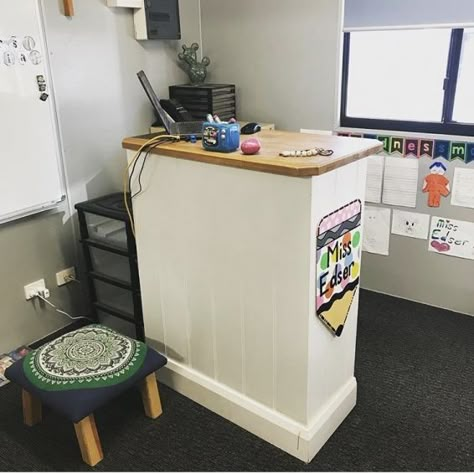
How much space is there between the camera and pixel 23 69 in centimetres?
233

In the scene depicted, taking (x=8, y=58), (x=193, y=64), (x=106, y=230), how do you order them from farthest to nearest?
(x=193, y=64), (x=106, y=230), (x=8, y=58)

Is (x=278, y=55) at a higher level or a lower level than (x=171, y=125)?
higher

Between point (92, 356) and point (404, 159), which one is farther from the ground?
point (404, 159)

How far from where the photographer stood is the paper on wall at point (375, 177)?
2936 millimetres

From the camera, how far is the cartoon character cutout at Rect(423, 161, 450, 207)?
2.75m

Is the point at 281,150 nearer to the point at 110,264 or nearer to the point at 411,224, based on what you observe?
the point at 110,264

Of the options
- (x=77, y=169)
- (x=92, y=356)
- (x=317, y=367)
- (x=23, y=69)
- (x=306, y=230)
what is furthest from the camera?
(x=77, y=169)

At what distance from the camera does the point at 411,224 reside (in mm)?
2930

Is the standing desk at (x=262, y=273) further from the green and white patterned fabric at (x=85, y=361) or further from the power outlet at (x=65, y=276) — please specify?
the power outlet at (x=65, y=276)

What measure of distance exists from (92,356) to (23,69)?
1332 millimetres

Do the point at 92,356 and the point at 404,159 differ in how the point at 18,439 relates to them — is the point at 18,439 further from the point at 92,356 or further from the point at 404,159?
the point at 404,159

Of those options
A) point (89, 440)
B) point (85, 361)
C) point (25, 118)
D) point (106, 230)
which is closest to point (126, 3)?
point (25, 118)

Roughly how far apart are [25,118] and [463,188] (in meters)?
2.22

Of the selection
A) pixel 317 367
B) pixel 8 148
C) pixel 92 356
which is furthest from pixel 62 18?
pixel 317 367
